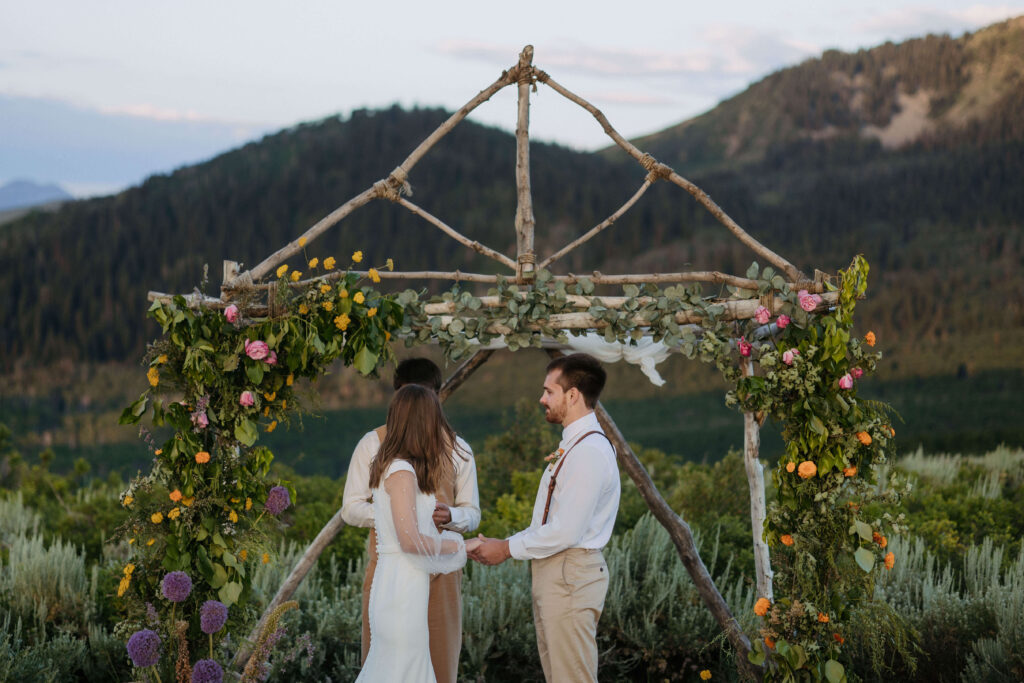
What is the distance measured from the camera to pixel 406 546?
10.2 feet

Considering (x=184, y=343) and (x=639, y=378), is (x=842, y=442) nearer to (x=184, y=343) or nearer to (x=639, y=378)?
(x=184, y=343)

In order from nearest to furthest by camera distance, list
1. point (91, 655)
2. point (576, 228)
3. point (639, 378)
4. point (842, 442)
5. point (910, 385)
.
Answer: point (842, 442) < point (91, 655) < point (910, 385) < point (639, 378) < point (576, 228)

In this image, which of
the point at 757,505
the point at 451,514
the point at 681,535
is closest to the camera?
the point at 451,514

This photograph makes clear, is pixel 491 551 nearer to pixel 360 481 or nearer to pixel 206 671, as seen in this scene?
pixel 360 481

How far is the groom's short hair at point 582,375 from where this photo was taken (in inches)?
134

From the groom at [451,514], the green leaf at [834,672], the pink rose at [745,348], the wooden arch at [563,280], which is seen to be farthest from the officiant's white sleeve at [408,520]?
the green leaf at [834,672]

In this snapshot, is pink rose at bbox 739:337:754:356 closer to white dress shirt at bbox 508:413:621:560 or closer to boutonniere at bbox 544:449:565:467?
white dress shirt at bbox 508:413:621:560

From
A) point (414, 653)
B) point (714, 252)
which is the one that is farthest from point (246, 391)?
point (714, 252)

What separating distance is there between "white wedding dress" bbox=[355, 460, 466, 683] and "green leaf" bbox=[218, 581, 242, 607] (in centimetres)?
93

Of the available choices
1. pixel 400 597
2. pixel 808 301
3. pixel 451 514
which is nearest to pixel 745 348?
pixel 808 301

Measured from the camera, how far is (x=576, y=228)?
2178 centimetres

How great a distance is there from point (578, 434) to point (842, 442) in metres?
1.21

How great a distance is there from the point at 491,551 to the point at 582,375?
2.60 feet

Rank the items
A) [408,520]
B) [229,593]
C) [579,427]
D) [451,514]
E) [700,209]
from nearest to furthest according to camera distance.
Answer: [408,520] → [579,427] → [451,514] → [229,593] → [700,209]
